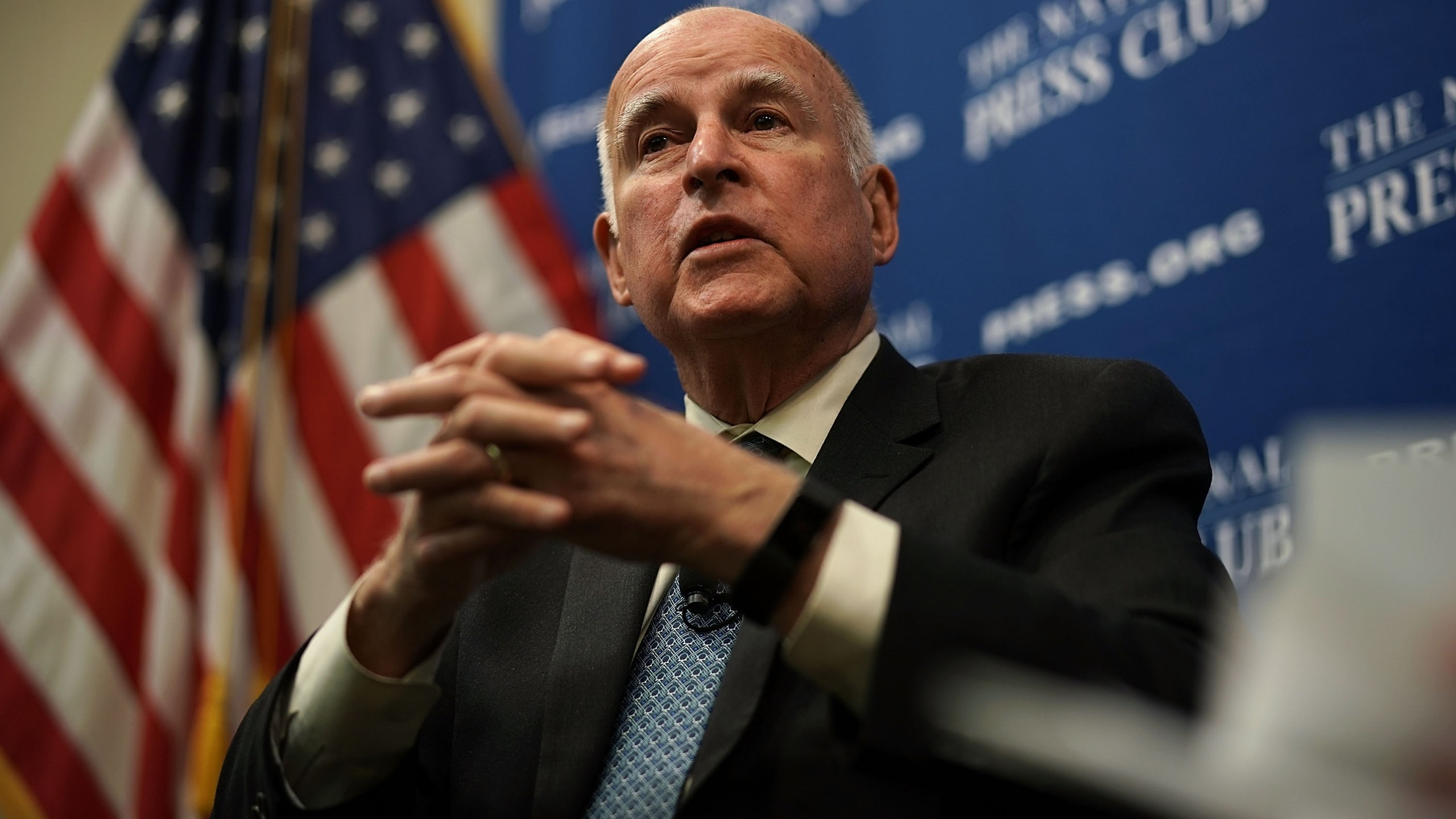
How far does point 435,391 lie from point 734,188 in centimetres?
69

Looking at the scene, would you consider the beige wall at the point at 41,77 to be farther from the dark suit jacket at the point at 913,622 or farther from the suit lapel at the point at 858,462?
the suit lapel at the point at 858,462

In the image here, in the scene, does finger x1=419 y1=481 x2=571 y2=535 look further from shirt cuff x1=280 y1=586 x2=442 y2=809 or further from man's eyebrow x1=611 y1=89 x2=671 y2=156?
man's eyebrow x1=611 y1=89 x2=671 y2=156

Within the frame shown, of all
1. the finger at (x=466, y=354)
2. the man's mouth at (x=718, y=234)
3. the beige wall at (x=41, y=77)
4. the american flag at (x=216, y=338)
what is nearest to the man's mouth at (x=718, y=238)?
the man's mouth at (x=718, y=234)

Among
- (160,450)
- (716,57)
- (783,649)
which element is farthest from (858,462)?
(160,450)

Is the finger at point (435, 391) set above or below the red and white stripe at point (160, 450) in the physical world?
above

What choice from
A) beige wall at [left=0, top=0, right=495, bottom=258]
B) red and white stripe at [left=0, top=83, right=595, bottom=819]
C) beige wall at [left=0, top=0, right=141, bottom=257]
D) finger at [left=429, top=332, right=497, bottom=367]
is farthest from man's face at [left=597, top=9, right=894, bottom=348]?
beige wall at [left=0, top=0, right=141, bottom=257]

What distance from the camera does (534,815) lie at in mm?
1277

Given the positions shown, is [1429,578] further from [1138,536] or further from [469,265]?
[469,265]

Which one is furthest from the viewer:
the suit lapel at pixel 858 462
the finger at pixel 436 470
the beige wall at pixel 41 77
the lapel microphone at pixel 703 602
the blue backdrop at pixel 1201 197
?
the beige wall at pixel 41 77

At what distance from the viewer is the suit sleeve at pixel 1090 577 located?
947 mm

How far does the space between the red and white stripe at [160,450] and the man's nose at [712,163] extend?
148 cm

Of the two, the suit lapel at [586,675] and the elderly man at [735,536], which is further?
the suit lapel at [586,675]

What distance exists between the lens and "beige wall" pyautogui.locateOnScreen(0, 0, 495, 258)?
3598 millimetres

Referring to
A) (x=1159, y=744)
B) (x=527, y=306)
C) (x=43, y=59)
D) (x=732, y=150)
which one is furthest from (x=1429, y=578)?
(x=43, y=59)
